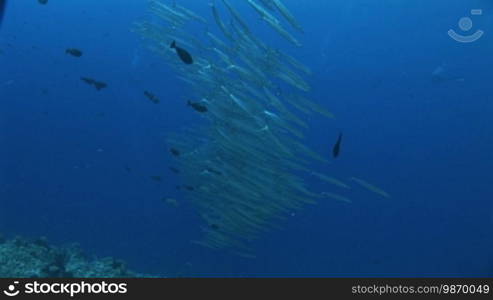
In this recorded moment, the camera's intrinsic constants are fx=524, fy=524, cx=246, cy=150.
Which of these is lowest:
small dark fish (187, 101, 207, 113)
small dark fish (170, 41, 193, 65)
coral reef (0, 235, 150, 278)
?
coral reef (0, 235, 150, 278)

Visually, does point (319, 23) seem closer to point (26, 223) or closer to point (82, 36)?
point (82, 36)

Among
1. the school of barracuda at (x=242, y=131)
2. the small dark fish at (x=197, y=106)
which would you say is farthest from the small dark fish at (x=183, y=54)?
the small dark fish at (x=197, y=106)

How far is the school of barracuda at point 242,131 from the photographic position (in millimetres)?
6664

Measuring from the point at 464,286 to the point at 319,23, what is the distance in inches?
505

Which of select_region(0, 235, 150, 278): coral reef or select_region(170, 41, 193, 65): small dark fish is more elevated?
select_region(170, 41, 193, 65): small dark fish

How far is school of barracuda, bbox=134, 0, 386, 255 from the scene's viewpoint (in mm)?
6664

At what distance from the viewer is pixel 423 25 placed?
1447 cm

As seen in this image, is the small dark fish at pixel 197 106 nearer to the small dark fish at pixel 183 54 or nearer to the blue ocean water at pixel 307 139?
the small dark fish at pixel 183 54

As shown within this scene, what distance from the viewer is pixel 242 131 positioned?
6.91 metres

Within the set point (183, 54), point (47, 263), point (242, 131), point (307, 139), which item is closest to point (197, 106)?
point (242, 131)

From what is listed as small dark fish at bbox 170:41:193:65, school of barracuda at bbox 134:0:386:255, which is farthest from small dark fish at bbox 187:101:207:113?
small dark fish at bbox 170:41:193:65

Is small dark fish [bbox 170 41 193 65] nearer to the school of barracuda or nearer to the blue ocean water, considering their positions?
the school of barracuda

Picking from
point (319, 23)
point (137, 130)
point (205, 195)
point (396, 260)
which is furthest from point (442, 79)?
point (137, 130)

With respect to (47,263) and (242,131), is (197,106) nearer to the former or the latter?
(242,131)
